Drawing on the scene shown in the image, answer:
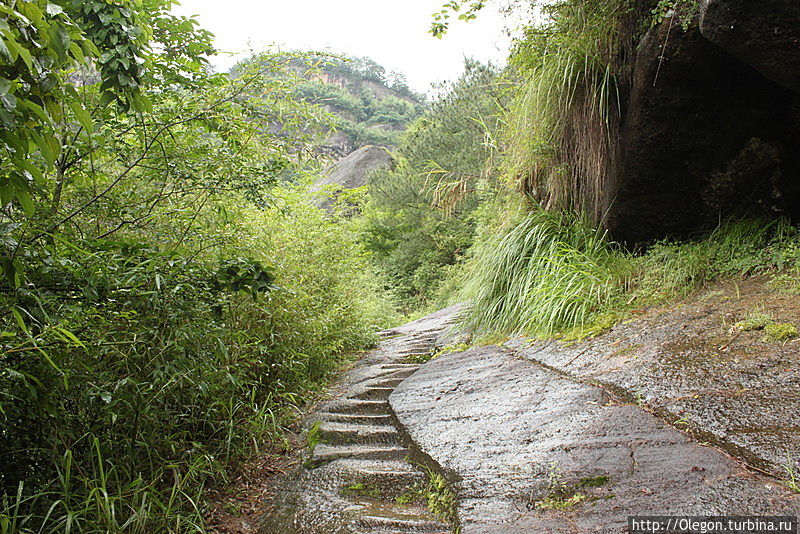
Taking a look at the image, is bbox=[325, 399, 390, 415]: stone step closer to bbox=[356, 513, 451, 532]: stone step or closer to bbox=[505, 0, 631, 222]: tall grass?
bbox=[356, 513, 451, 532]: stone step

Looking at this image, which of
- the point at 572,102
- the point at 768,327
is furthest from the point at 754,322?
the point at 572,102

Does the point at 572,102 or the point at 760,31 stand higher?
the point at 572,102

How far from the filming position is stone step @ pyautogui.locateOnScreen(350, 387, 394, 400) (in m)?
3.51

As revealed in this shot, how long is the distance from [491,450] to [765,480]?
104cm

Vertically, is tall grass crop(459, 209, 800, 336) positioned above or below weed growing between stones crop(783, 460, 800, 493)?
above

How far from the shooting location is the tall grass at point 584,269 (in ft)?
9.14

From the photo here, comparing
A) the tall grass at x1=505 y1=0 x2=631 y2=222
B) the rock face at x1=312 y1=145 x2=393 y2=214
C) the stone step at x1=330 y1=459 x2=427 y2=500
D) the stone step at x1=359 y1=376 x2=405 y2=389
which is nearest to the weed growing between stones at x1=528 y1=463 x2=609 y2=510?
the stone step at x1=330 y1=459 x2=427 y2=500

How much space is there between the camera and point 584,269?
3.44 meters

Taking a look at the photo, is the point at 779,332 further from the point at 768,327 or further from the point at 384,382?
the point at 384,382

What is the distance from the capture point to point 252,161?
276cm

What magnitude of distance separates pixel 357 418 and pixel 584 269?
1987 mm

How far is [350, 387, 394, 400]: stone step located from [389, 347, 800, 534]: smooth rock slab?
64cm

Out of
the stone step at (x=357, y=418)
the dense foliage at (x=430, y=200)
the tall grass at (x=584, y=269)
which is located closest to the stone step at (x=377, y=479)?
the stone step at (x=357, y=418)

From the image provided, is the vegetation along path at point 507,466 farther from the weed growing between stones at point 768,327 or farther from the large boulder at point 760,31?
the large boulder at point 760,31
